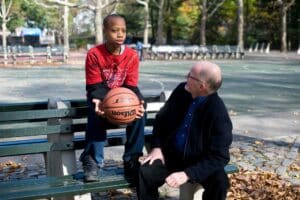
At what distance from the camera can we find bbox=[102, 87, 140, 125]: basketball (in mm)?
4074

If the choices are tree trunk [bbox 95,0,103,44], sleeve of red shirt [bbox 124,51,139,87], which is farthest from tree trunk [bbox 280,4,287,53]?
sleeve of red shirt [bbox 124,51,139,87]

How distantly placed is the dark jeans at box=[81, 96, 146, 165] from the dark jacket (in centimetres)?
24

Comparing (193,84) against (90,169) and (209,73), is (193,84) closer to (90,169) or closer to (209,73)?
(209,73)

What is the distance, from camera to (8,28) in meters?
66.9

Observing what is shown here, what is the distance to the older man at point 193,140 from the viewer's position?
12.4ft

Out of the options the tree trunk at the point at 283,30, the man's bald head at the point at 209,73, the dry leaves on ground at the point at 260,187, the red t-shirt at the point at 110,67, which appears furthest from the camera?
the tree trunk at the point at 283,30

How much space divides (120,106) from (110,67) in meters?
0.42

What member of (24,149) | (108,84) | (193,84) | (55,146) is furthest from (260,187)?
(24,149)

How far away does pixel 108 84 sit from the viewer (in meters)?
4.36

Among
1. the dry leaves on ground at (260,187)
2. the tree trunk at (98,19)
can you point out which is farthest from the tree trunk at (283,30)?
the dry leaves on ground at (260,187)

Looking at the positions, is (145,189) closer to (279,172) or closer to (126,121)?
(126,121)

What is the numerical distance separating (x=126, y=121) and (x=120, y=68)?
48 centimetres

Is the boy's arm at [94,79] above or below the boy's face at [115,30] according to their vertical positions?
below

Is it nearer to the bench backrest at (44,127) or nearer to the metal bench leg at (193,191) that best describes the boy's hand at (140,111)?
the bench backrest at (44,127)
